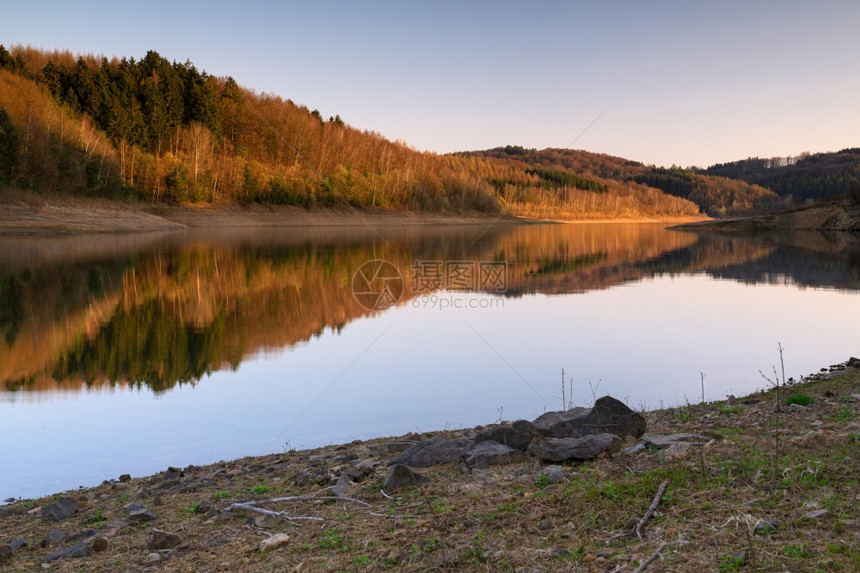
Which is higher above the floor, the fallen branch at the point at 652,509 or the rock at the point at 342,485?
the fallen branch at the point at 652,509

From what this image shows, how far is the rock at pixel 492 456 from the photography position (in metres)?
6.04

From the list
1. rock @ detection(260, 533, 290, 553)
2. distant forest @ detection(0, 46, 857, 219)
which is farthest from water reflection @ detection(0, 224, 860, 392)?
distant forest @ detection(0, 46, 857, 219)

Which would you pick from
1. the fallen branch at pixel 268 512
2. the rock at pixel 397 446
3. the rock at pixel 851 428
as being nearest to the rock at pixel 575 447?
the rock at pixel 397 446

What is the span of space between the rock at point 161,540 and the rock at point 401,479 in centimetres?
172

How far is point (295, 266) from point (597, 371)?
19223 mm

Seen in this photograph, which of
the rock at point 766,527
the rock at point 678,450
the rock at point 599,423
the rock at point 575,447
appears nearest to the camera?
the rock at point 766,527

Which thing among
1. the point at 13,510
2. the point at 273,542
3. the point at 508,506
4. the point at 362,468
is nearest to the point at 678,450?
the point at 508,506

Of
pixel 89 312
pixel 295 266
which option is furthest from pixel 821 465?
pixel 295 266

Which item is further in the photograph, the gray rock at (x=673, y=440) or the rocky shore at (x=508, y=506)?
the gray rock at (x=673, y=440)

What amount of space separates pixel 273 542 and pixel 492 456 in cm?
236

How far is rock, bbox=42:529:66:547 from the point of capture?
492 centimetres

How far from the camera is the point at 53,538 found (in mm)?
4957

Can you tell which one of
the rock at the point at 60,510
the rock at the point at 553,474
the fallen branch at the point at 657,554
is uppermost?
the fallen branch at the point at 657,554

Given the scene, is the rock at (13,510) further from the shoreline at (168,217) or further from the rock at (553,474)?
the shoreline at (168,217)
